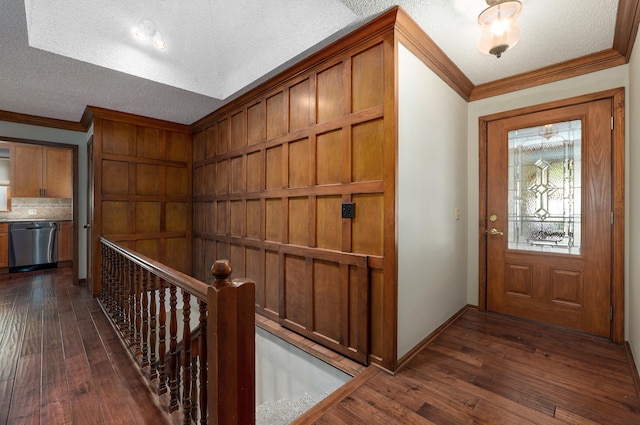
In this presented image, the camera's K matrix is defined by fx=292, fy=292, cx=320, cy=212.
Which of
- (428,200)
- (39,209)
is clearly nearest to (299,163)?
(428,200)

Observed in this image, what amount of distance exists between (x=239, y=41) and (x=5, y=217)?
609 centimetres

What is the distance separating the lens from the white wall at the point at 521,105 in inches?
96.7

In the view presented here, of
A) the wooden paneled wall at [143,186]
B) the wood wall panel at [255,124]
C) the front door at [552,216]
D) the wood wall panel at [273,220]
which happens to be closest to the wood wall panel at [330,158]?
the wood wall panel at [273,220]

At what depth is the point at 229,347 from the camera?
1181 mm

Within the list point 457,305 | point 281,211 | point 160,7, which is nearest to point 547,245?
point 457,305

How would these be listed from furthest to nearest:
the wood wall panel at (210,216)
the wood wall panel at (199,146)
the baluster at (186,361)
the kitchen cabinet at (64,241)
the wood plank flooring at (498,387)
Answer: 1. the kitchen cabinet at (64,241)
2. the wood wall panel at (199,146)
3. the wood wall panel at (210,216)
4. the wood plank flooring at (498,387)
5. the baluster at (186,361)

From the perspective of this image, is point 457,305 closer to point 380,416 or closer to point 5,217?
point 380,416

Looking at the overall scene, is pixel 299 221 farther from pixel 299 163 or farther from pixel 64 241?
pixel 64 241

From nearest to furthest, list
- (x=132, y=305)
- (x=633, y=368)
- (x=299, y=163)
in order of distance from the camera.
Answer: (x=633, y=368), (x=132, y=305), (x=299, y=163)

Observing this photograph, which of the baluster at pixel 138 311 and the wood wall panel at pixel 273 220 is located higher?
the wood wall panel at pixel 273 220

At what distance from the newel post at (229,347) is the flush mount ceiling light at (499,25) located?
7.10ft

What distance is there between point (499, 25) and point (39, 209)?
802 cm

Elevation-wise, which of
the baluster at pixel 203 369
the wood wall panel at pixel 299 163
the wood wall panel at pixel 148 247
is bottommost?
the baluster at pixel 203 369

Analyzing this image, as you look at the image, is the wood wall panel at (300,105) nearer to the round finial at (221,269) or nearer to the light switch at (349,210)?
the light switch at (349,210)
